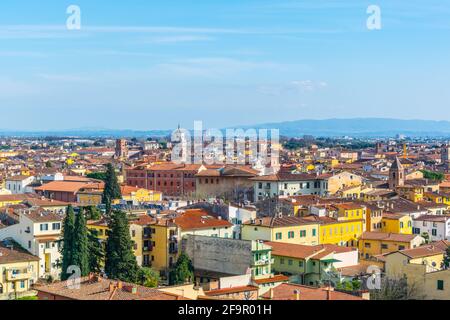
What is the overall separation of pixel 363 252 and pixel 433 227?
3.35m

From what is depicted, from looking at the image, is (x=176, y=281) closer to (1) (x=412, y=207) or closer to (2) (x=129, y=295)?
(2) (x=129, y=295)

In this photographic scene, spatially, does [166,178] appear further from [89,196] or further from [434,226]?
[434,226]

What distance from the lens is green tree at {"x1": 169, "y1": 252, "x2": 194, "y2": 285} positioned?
56.2 feet

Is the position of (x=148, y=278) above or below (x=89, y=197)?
above

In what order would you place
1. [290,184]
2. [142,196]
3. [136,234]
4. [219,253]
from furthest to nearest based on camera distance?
[142,196]
[290,184]
[136,234]
[219,253]

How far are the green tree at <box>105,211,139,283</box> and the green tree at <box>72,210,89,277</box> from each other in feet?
1.84

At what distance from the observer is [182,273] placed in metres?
17.2

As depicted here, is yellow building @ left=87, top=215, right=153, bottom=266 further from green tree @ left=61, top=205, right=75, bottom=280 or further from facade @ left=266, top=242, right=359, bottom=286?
facade @ left=266, top=242, right=359, bottom=286

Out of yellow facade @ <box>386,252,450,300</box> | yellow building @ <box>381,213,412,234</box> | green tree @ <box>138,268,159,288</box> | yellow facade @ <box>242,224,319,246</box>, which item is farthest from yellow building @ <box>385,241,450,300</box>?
yellow building @ <box>381,213,412,234</box>

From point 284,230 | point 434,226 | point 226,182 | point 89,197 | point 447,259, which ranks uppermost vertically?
point 284,230

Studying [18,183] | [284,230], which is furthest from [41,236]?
[18,183]

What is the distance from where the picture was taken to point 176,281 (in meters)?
17.2

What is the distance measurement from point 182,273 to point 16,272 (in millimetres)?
3849
